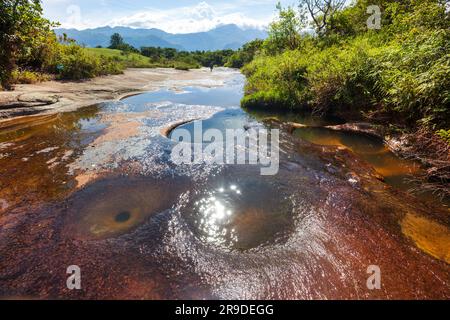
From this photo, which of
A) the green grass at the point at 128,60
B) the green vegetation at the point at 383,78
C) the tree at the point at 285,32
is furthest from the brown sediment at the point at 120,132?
the green grass at the point at 128,60

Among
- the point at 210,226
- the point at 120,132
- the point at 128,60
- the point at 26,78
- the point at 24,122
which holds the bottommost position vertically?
the point at 210,226

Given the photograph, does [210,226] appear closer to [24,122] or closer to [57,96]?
[24,122]

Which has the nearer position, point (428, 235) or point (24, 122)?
point (428, 235)

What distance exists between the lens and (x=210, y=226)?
13.8ft

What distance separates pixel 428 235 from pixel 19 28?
41.3 ft

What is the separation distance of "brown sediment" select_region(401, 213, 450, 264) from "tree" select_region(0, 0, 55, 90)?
11.9m

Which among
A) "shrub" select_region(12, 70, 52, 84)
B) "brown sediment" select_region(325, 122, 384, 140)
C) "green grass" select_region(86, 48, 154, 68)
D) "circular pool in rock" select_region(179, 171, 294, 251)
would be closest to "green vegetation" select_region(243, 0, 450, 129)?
"brown sediment" select_region(325, 122, 384, 140)

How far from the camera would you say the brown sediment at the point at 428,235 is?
370 centimetres

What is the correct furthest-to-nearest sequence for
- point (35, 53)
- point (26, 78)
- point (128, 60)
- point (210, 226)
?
point (128, 60)
point (35, 53)
point (26, 78)
point (210, 226)

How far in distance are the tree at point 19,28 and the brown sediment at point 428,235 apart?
11.9 m

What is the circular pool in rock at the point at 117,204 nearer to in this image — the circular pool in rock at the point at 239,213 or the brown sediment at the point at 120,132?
the circular pool in rock at the point at 239,213

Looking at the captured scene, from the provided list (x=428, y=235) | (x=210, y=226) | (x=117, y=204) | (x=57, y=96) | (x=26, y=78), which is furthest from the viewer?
(x=26, y=78)

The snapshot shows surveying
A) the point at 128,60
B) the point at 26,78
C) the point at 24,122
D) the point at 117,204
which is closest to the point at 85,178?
the point at 117,204
